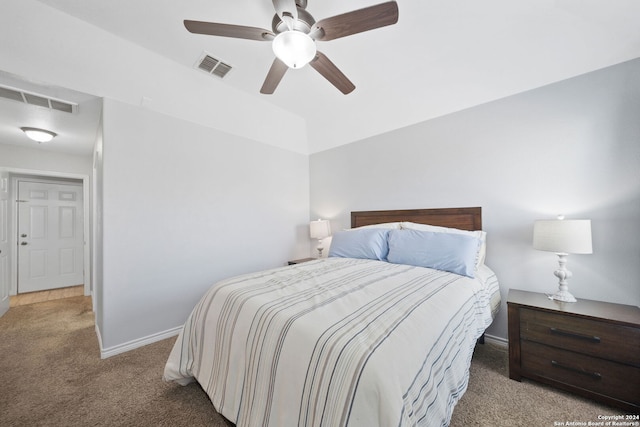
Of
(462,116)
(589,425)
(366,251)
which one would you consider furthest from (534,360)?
(462,116)

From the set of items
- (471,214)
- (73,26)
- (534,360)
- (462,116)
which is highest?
(73,26)

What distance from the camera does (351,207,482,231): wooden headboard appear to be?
2.44 m

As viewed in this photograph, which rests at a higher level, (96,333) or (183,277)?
(183,277)

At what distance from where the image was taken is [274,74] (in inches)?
76.2

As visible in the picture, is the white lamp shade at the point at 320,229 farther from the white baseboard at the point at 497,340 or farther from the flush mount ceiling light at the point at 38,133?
the flush mount ceiling light at the point at 38,133

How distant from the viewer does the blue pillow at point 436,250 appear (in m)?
1.95

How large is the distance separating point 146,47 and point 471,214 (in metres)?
3.47

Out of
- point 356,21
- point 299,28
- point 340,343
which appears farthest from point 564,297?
point 299,28

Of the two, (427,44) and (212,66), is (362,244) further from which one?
(212,66)

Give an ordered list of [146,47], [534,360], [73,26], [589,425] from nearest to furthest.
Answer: [589,425]
[534,360]
[73,26]
[146,47]

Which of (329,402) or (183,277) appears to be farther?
(183,277)

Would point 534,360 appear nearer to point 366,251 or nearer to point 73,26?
point 366,251

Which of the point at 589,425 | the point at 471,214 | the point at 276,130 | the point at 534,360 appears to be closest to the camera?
the point at 589,425

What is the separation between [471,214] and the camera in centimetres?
246
